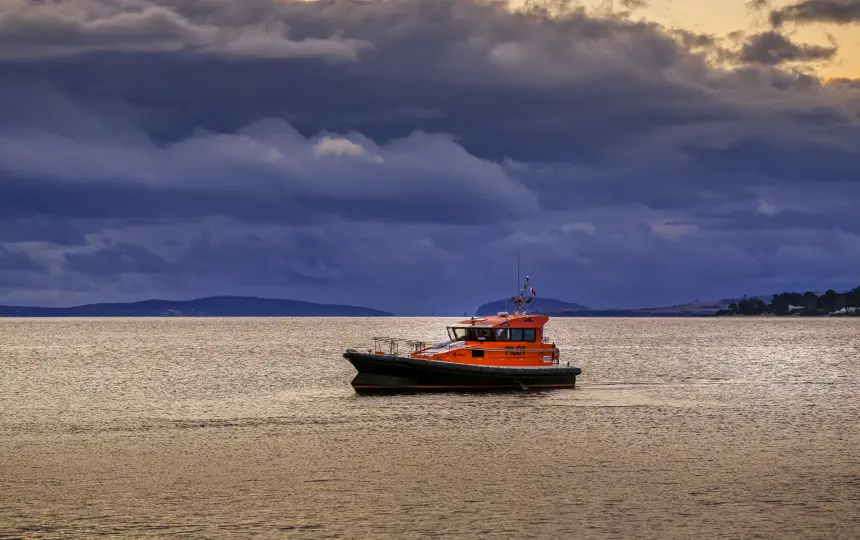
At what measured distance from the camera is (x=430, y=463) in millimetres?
42875

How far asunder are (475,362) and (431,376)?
11.5 ft

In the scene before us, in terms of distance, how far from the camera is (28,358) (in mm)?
145250

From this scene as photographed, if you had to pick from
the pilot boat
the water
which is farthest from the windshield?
the water

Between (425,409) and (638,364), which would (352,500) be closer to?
(425,409)

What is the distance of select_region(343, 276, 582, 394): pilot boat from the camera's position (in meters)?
70.4

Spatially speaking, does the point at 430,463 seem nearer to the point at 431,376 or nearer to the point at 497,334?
the point at 431,376

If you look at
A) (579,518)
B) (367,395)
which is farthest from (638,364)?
(579,518)

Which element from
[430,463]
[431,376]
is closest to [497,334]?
[431,376]

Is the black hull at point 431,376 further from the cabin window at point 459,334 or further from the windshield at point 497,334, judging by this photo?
the cabin window at point 459,334

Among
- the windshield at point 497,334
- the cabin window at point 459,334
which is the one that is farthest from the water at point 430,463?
the cabin window at point 459,334

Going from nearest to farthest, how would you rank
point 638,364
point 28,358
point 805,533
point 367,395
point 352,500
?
point 805,533, point 352,500, point 367,395, point 638,364, point 28,358

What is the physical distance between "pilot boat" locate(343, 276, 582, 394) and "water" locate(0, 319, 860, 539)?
61.4 inches

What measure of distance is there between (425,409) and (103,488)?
92.4 ft

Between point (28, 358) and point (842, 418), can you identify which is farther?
point (28, 358)
